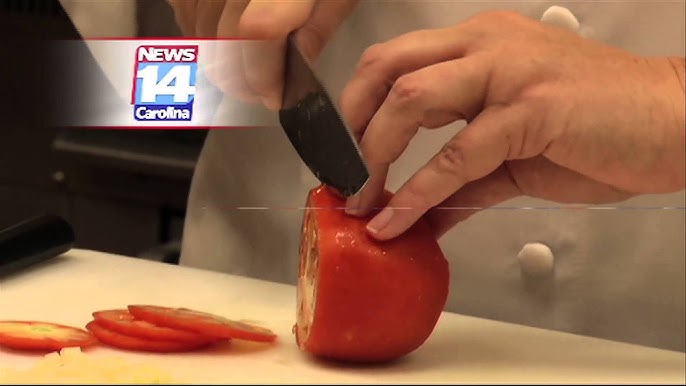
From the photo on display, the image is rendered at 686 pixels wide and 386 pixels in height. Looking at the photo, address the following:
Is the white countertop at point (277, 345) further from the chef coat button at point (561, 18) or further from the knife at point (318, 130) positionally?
the chef coat button at point (561, 18)

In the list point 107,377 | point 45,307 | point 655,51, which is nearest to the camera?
point 107,377

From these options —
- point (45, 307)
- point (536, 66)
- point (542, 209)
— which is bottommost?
point (45, 307)

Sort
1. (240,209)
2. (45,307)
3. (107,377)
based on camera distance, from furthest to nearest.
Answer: (240,209)
(45,307)
(107,377)

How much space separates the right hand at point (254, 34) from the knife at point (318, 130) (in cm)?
1

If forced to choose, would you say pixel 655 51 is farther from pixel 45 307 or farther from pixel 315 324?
pixel 45 307

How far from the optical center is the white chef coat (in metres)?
0.68

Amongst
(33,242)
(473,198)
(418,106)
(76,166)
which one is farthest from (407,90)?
(76,166)

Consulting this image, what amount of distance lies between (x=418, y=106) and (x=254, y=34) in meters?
0.14

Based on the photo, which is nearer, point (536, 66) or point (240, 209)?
point (536, 66)

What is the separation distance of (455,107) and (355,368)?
17 centimetres

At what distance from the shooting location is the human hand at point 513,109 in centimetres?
56

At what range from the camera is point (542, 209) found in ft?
2.30

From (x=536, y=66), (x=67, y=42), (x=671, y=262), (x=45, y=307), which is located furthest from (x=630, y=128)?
(x=67, y=42)

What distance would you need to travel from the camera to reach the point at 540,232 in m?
0.75
